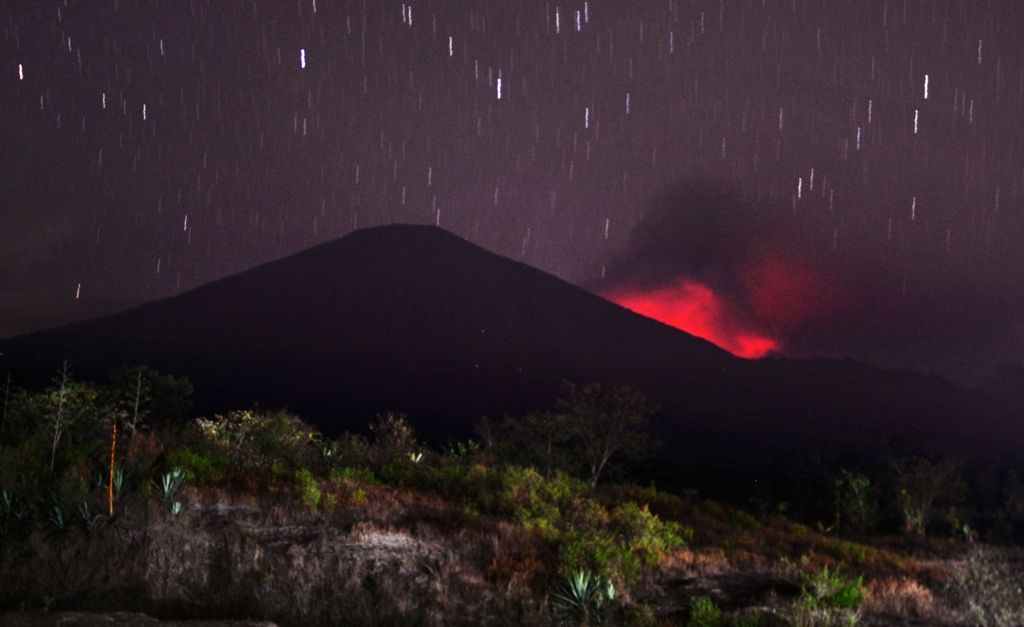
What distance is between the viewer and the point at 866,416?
16888 cm

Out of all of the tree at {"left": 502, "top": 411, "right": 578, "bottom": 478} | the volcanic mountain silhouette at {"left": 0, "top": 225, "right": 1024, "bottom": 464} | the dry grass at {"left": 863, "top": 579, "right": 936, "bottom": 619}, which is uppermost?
the dry grass at {"left": 863, "top": 579, "right": 936, "bottom": 619}

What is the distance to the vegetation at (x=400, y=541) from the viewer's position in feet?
25.9

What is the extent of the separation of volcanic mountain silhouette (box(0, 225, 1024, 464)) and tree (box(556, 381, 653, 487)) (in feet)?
250

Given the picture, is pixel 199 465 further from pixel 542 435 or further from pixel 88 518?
pixel 542 435

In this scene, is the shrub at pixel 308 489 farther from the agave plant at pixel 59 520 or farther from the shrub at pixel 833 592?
the shrub at pixel 833 592

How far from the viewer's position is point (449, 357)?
15488 centimetres

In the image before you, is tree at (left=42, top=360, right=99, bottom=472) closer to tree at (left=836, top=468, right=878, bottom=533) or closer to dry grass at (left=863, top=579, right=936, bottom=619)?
dry grass at (left=863, top=579, right=936, bottom=619)

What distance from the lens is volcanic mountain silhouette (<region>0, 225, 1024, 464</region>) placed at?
416ft

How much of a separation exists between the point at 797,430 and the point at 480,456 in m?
140

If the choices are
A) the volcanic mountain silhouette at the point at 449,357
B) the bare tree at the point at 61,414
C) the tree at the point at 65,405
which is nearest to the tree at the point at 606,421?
the tree at the point at 65,405

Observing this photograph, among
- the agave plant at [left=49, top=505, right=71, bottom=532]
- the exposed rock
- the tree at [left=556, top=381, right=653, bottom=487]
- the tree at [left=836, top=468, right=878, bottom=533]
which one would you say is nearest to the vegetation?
the agave plant at [left=49, top=505, right=71, bottom=532]

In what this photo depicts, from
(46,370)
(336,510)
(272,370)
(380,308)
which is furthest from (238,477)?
(380,308)

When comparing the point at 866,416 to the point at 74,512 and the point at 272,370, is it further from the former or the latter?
the point at 74,512

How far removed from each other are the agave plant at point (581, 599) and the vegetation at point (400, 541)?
25mm
